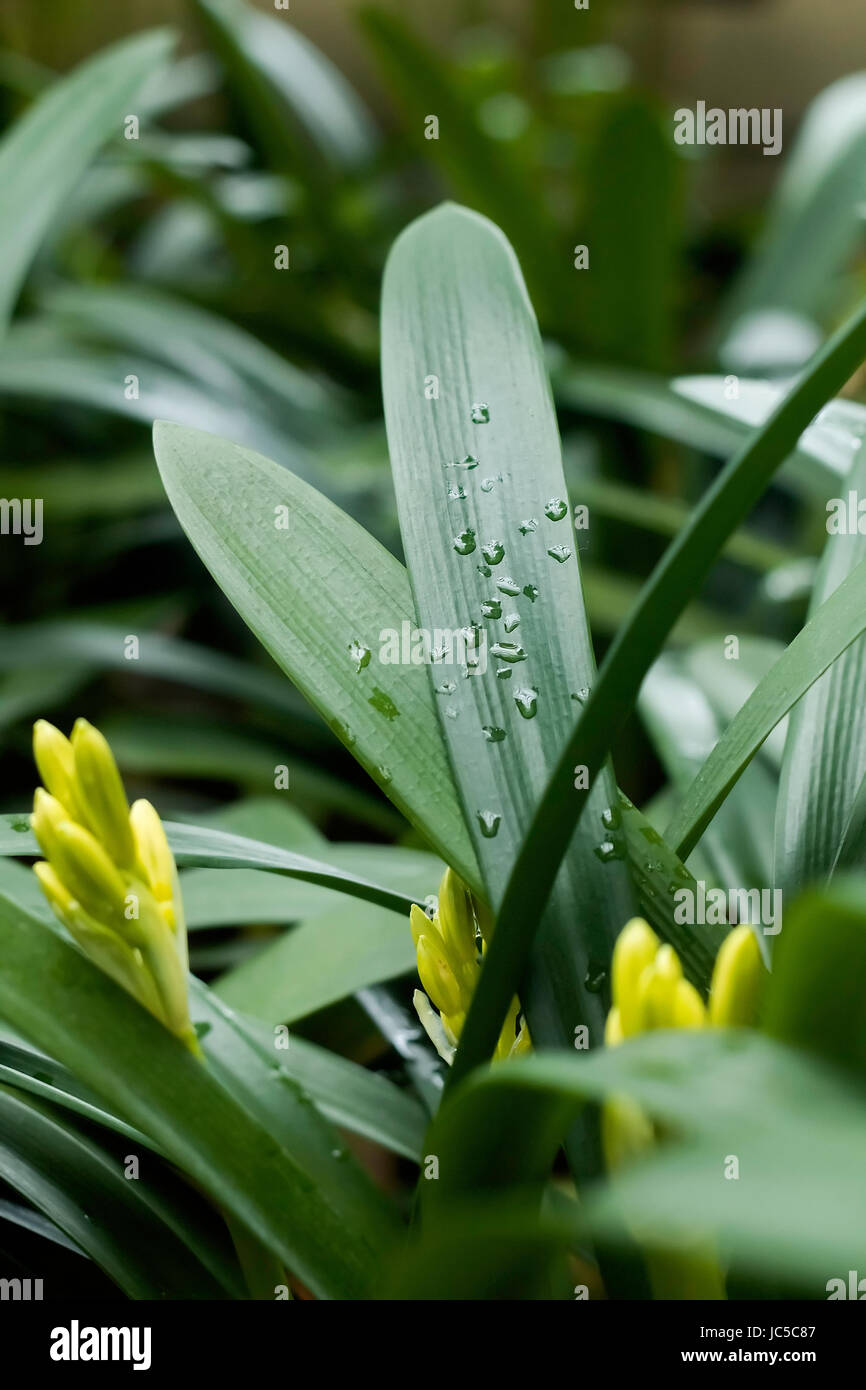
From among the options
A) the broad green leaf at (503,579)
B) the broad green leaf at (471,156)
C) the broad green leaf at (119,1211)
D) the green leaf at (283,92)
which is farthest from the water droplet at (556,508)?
the green leaf at (283,92)

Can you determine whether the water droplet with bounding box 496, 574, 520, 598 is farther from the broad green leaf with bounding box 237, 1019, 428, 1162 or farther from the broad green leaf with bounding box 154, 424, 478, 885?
the broad green leaf with bounding box 237, 1019, 428, 1162

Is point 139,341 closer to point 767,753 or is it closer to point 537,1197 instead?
point 767,753

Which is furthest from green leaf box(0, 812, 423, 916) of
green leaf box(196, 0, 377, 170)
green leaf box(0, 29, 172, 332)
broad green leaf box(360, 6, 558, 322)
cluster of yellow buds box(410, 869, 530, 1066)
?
green leaf box(196, 0, 377, 170)

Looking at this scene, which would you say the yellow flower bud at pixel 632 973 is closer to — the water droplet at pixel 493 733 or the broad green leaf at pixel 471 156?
the water droplet at pixel 493 733

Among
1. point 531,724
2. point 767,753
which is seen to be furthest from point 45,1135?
point 767,753

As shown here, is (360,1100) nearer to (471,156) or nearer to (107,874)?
(107,874)

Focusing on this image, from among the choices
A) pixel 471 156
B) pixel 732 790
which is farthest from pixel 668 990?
pixel 471 156

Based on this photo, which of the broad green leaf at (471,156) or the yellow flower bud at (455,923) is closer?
the yellow flower bud at (455,923)
